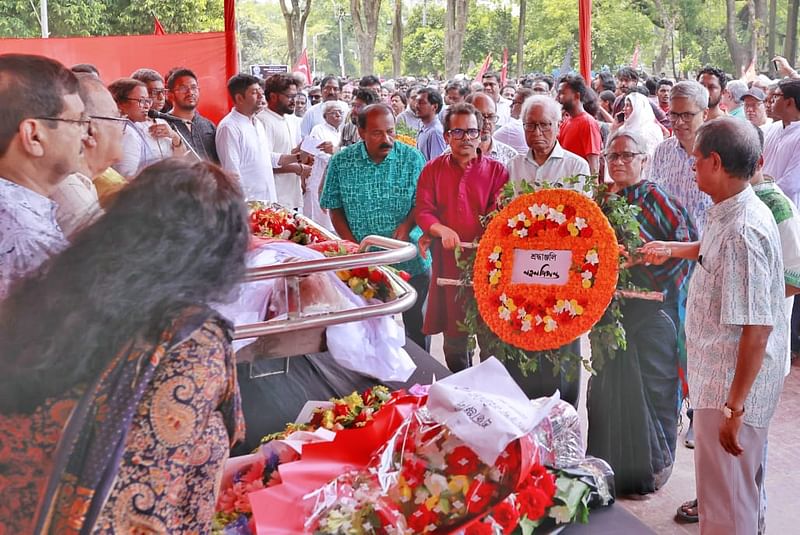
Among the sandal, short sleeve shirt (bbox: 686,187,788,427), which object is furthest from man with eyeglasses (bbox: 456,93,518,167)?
short sleeve shirt (bbox: 686,187,788,427)

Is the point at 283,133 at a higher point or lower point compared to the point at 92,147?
higher

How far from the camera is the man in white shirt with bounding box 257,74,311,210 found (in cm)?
762

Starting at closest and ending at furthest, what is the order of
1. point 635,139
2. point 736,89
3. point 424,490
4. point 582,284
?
point 424,490 → point 582,284 → point 635,139 → point 736,89

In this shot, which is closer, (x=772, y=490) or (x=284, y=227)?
(x=772, y=490)

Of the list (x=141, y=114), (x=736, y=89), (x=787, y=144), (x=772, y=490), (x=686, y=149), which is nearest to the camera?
(x=772, y=490)

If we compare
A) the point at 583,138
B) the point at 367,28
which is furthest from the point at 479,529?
the point at 367,28

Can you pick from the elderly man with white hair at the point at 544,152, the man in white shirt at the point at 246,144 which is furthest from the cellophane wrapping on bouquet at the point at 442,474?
the man in white shirt at the point at 246,144

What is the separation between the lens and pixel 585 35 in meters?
8.15

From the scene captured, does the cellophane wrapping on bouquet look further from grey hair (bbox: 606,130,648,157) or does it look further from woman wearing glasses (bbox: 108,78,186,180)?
woman wearing glasses (bbox: 108,78,186,180)

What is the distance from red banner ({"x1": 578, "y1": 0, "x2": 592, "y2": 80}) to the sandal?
522 cm

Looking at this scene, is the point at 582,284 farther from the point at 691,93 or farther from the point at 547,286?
the point at 691,93

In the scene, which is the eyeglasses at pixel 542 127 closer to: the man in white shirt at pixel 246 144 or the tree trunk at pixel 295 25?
the man in white shirt at pixel 246 144

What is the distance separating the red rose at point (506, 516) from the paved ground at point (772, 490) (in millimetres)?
1802

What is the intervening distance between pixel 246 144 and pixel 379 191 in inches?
74.8
